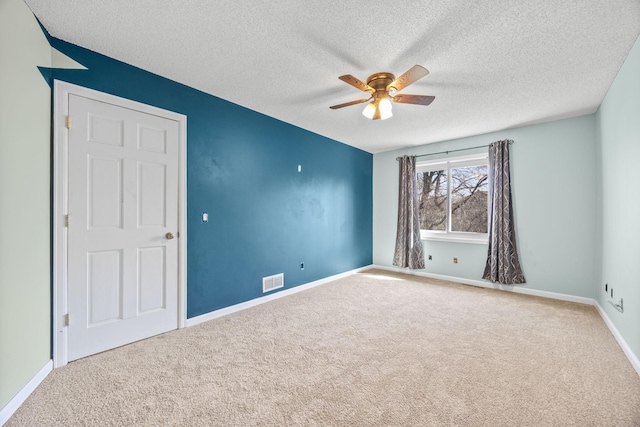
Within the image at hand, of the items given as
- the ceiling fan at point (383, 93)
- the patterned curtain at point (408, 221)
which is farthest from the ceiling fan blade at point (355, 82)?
the patterned curtain at point (408, 221)

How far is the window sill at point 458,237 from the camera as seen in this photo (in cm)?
443

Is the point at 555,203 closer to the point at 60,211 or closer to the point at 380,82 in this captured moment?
the point at 380,82

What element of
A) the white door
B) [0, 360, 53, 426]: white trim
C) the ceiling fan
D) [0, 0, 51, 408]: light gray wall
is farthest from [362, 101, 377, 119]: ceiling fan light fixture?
[0, 360, 53, 426]: white trim

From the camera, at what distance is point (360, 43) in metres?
2.08

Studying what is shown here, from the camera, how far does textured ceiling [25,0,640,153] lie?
1756 mm

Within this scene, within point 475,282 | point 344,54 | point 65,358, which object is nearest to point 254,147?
point 344,54

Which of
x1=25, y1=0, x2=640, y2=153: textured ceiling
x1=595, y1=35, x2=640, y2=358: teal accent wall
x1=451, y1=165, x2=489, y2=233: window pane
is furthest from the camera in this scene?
x1=451, y1=165, x2=489, y2=233: window pane

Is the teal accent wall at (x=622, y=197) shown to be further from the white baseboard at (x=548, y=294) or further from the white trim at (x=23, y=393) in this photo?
the white trim at (x=23, y=393)

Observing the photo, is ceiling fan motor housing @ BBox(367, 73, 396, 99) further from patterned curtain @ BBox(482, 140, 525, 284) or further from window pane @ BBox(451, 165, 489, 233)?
window pane @ BBox(451, 165, 489, 233)

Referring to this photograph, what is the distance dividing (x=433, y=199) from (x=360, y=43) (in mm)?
3669

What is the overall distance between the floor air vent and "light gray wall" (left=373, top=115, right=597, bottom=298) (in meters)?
3.18

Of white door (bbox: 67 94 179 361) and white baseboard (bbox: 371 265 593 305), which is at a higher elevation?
white door (bbox: 67 94 179 361)

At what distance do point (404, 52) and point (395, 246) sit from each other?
12.5ft

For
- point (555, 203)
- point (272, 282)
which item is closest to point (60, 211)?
point (272, 282)
